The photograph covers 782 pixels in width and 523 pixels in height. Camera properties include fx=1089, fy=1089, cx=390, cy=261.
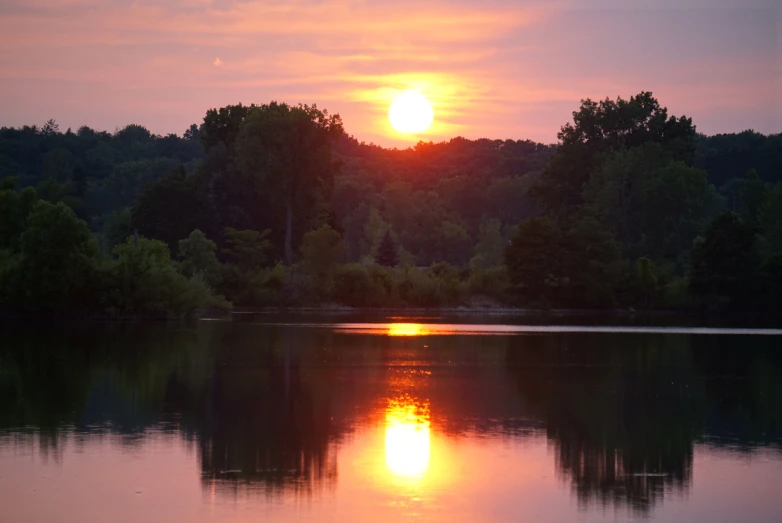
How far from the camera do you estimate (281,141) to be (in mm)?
92812

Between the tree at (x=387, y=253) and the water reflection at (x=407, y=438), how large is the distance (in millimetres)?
85126

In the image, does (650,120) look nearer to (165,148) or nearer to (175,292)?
(175,292)

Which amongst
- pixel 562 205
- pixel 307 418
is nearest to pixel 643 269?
pixel 562 205

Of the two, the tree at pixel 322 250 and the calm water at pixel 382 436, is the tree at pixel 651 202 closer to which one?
the tree at pixel 322 250

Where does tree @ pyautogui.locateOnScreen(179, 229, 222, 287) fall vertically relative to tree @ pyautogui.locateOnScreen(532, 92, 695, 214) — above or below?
below

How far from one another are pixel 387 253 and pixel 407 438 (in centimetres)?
9161

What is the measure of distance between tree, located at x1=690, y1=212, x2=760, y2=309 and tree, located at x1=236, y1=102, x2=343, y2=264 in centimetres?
3294

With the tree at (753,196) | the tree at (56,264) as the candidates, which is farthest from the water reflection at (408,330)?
the tree at (753,196)

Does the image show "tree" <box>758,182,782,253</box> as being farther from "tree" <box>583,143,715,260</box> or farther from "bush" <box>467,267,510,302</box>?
"bush" <box>467,267,510,302</box>

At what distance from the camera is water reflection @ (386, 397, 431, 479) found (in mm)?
17531

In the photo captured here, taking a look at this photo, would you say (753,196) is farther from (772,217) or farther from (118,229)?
(118,229)

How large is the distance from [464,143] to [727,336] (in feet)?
436

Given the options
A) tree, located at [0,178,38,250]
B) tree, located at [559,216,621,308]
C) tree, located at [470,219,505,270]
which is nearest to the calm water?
tree, located at [0,178,38,250]

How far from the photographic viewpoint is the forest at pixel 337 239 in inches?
2483
